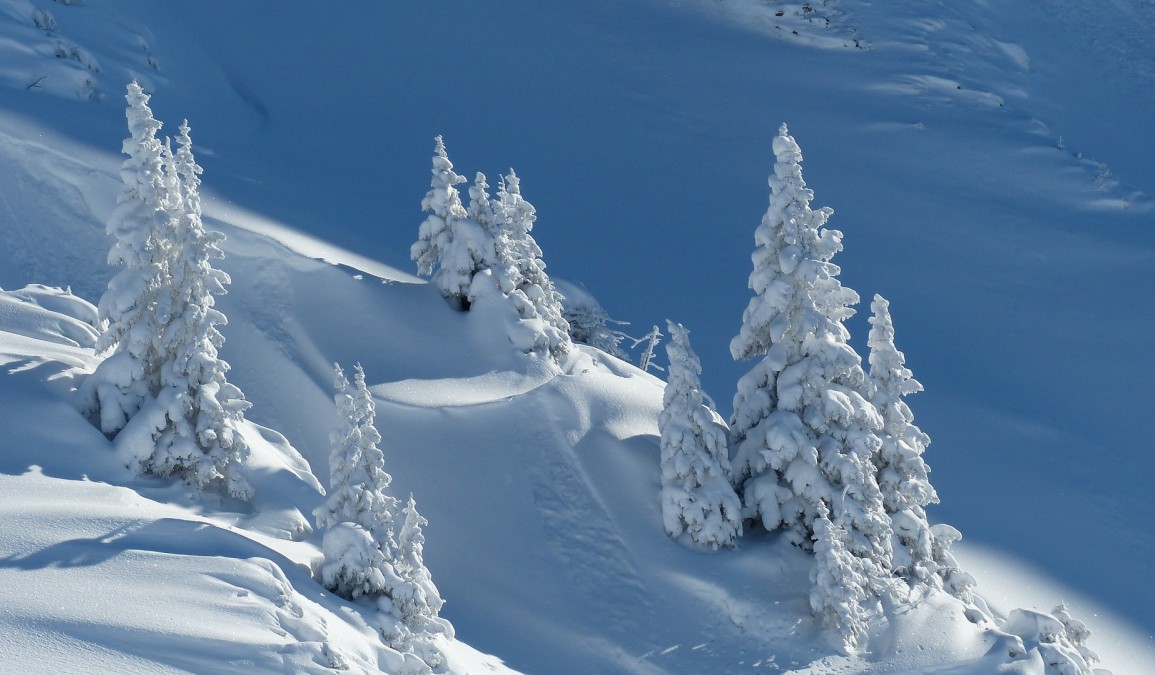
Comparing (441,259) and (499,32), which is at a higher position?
(499,32)

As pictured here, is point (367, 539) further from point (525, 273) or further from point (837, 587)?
point (525, 273)

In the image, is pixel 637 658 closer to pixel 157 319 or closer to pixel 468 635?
pixel 468 635

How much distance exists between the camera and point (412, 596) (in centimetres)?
1784

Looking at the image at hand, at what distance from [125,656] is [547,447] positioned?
37.6ft

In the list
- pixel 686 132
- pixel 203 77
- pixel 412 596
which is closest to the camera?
pixel 412 596

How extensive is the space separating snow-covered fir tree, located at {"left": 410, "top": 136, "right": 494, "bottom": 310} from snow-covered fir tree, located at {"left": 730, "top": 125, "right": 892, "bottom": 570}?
6.03 metres

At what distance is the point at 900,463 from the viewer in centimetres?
2342

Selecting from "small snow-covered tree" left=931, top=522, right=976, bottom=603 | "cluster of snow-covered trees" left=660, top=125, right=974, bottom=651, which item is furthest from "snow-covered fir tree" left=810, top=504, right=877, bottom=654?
"small snow-covered tree" left=931, top=522, right=976, bottom=603

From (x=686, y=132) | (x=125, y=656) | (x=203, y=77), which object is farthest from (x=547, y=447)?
(x=686, y=132)

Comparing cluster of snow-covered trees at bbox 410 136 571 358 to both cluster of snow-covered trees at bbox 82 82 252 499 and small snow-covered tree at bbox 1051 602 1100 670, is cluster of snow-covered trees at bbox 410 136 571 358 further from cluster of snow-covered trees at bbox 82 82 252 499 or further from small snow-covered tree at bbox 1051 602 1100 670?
small snow-covered tree at bbox 1051 602 1100 670

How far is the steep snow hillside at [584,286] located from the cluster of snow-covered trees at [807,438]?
77 centimetres

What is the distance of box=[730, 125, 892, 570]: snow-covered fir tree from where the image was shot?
22.5 metres

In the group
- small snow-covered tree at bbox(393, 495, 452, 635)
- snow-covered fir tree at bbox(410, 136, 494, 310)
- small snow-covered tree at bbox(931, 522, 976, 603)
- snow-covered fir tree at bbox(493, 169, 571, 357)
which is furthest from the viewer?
snow-covered fir tree at bbox(410, 136, 494, 310)

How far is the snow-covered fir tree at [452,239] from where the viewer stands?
25.9 metres
